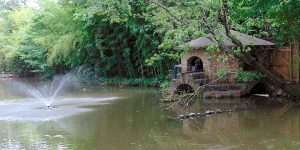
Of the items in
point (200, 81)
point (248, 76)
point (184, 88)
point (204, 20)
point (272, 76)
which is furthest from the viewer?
point (184, 88)

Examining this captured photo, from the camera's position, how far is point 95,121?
47.0 feet

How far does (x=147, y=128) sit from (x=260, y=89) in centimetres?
850

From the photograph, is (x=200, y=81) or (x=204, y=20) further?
Result: (x=200, y=81)

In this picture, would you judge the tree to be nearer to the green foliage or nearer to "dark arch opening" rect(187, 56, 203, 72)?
the green foliage

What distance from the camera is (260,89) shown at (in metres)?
19.7

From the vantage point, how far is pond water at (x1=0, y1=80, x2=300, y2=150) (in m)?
10.7

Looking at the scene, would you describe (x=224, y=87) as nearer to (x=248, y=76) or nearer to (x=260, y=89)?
(x=248, y=76)

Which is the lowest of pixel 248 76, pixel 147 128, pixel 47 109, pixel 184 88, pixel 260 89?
pixel 147 128

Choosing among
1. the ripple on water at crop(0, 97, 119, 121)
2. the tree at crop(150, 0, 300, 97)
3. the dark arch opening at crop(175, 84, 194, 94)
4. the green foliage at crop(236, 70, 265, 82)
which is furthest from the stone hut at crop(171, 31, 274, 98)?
the ripple on water at crop(0, 97, 119, 121)

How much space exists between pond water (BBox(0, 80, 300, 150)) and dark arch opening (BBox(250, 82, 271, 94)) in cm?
206

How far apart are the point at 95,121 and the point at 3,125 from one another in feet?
9.21

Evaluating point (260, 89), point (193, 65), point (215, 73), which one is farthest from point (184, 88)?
point (260, 89)

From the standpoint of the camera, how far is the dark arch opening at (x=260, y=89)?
19.2 m

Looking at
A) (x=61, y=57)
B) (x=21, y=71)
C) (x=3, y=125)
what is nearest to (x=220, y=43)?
(x=3, y=125)
